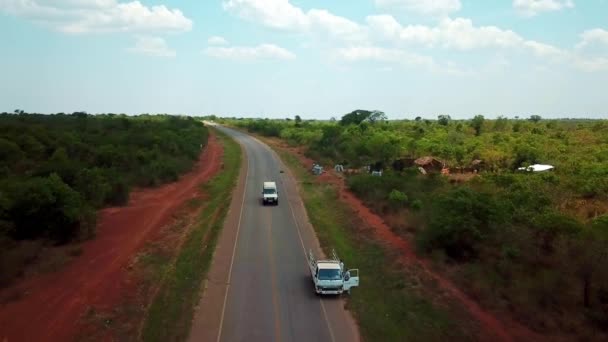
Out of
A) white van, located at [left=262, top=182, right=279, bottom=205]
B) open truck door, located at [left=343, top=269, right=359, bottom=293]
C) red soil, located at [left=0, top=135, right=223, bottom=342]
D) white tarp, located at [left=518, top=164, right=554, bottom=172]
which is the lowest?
red soil, located at [left=0, top=135, right=223, bottom=342]

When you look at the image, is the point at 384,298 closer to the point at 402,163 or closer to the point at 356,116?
the point at 402,163

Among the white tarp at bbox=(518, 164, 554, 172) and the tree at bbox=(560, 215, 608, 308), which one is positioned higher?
the white tarp at bbox=(518, 164, 554, 172)

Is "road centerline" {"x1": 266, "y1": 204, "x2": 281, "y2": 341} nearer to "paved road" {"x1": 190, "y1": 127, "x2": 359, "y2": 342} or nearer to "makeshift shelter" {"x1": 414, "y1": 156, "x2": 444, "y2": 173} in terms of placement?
"paved road" {"x1": 190, "y1": 127, "x2": 359, "y2": 342}

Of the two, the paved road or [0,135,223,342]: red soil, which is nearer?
the paved road

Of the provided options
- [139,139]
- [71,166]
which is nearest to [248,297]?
[71,166]

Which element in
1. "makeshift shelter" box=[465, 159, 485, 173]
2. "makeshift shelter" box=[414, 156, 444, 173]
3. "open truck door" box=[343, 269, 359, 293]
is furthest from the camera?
"makeshift shelter" box=[414, 156, 444, 173]

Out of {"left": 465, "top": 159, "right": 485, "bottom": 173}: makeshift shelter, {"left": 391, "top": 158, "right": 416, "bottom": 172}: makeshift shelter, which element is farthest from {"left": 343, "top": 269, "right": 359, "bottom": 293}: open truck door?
{"left": 465, "top": 159, "right": 485, "bottom": 173}: makeshift shelter
